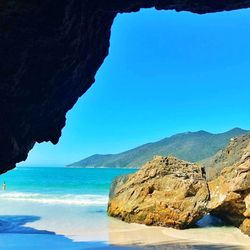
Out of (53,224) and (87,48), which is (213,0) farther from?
(53,224)

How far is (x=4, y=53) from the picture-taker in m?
8.41

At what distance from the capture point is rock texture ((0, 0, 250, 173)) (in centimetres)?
797

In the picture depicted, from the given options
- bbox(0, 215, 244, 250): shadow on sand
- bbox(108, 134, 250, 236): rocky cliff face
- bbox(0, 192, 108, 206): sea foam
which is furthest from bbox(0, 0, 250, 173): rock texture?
bbox(0, 192, 108, 206): sea foam

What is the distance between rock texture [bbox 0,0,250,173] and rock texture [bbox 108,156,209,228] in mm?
8298

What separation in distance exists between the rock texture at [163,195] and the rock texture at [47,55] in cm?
830

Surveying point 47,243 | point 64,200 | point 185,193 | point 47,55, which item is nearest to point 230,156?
point 185,193

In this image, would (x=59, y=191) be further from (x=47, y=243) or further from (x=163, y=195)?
(x=47, y=243)

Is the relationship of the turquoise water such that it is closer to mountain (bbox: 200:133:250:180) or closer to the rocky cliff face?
the rocky cliff face

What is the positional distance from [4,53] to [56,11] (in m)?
1.36

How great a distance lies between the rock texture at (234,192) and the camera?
17.2 meters

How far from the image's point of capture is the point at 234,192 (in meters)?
17.4

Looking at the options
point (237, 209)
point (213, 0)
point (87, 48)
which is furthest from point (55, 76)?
point (237, 209)

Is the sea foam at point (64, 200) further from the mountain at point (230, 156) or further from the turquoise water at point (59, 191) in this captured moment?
the mountain at point (230, 156)

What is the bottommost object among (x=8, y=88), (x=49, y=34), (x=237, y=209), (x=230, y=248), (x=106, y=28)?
(x=230, y=248)
